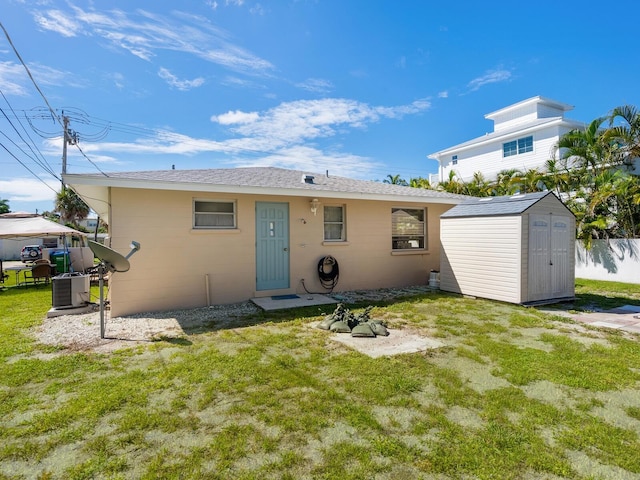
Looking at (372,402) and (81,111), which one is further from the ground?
(81,111)

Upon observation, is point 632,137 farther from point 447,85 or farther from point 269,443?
point 269,443

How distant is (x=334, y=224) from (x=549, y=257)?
486 centimetres

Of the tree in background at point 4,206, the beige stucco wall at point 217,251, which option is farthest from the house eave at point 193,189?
the tree in background at point 4,206

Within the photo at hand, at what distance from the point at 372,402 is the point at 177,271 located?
5174 millimetres

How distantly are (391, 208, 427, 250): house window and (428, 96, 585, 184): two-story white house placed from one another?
10.4 meters

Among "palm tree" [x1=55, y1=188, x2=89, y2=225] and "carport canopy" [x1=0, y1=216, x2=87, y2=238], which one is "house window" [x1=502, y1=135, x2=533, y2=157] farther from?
"palm tree" [x1=55, y1=188, x2=89, y2=225]

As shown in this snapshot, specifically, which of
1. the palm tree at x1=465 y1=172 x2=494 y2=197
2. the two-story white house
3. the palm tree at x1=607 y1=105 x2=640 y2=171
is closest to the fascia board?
the palm tree at x1=607 y1=105 x2=640 y2=171

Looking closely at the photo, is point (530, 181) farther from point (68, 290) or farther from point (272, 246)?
point (68, 290)

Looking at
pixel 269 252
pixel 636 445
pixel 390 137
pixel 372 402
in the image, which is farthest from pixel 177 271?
pixel 390 137

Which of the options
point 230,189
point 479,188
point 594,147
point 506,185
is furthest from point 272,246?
point 479,188

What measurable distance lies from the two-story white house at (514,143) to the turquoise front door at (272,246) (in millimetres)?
14617

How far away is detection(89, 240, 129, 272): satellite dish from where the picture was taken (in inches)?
181

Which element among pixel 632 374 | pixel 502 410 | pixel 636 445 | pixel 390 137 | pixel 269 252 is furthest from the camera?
pixel 390 137

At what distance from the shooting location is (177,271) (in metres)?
6.75
